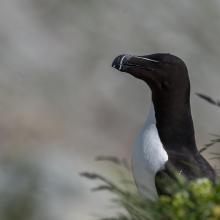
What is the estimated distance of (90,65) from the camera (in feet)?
77.8

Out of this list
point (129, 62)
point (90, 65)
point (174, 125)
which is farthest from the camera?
point (90, 65)

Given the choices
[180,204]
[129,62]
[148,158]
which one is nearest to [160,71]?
[129,62]

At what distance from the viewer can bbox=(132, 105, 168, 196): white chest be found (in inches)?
324

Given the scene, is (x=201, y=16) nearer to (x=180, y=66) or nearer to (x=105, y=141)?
(x=105, y=141)

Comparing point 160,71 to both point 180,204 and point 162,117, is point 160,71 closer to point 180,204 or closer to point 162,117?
point 162,117

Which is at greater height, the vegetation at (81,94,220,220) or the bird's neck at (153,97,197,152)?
the bird's neck at (153,97,197,152)

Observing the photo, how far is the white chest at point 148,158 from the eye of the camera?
27.0 feet

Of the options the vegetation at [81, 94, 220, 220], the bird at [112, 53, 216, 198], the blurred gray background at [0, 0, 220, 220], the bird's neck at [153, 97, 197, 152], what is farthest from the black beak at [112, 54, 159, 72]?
the blurred gray background at [0, 0, 220, 220]

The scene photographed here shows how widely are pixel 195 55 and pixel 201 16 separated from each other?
2.84 feet

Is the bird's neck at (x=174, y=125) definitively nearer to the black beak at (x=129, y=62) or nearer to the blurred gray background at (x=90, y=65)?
the black beak at (x=129, y=62)

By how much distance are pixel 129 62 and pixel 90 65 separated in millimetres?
14815

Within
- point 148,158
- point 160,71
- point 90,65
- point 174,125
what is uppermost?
point 90,65

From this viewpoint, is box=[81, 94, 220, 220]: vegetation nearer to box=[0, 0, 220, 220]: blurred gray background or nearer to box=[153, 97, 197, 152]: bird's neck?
box=[153, 97, 197, 152]: bird's neck

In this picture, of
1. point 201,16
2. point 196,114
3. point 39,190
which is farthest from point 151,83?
point 201,16
